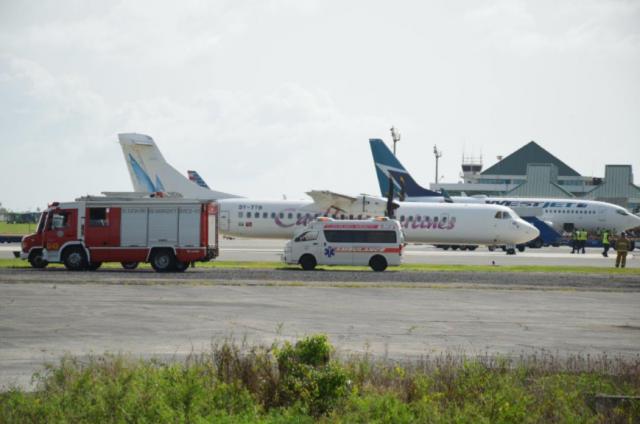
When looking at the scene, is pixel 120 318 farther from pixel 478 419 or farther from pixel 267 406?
pixel 478 419

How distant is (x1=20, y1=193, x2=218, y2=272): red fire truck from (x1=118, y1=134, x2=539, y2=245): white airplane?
60.1ft

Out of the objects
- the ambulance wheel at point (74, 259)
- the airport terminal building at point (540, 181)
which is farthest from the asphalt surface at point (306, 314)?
the airport terminal building at point (540, 181)

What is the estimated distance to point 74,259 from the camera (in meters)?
37.9

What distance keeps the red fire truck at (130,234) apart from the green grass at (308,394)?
25.1m

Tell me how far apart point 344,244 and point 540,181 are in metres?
108

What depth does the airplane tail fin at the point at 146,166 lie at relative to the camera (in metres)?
57.3

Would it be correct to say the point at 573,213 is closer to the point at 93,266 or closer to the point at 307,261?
the point at 307,261

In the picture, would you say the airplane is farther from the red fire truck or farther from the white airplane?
the red fire truck

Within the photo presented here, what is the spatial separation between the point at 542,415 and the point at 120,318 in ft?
41.6

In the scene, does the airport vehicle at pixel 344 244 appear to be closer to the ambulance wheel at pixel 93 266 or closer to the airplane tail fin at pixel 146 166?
the ambulance wheel at pixel 93 266

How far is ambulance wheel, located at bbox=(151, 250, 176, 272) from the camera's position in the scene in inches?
1503

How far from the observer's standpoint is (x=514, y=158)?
190250 millimetres

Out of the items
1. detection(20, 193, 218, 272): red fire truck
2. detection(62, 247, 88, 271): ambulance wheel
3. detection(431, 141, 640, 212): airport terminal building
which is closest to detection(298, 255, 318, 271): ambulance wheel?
detection(20, 193, 218, 272): red fire truck

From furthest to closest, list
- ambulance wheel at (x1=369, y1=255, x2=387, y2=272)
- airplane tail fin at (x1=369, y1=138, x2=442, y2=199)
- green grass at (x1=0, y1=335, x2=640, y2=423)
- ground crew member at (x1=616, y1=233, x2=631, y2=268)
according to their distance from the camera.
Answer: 1. airplane tail fin at (x1=369, y1=138, x2=442, y2=199)
2. ground crew member at (x1=616, y1=233, x2=631, y2=268)
3. ambulance wheel at (x1=369, y1=255, x2=387, y2=272)
4. green grass at (x1=0, y1=335, x2=640, y2=423)
